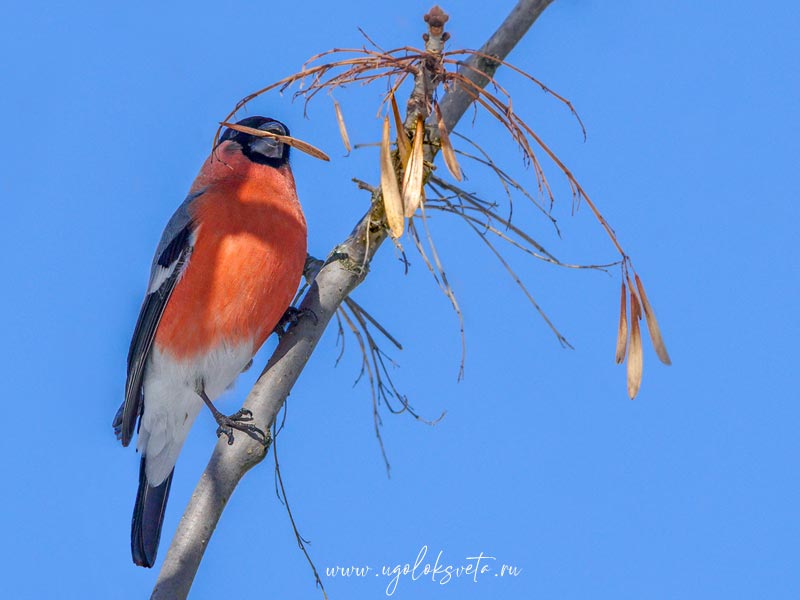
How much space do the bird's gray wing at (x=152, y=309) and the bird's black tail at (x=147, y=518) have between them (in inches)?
10.5

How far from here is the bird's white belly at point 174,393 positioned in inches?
160

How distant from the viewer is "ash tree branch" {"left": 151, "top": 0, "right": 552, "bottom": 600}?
2.38m

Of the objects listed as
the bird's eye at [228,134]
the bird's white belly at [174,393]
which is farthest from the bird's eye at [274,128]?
the bird's white belly at [174,393]

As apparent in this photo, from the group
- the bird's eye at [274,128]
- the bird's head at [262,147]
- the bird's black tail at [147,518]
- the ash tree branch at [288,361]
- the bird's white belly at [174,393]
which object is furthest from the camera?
the bird's head at [262,147]

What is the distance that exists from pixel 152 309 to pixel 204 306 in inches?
12.6

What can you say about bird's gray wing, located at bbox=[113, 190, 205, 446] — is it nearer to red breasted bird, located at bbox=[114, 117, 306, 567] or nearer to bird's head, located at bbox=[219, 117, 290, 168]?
red breasted bird, located at bbox=[114, 117, 306, 567]

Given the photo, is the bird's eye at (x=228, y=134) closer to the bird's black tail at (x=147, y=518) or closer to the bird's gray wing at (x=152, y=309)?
the bird's gray wing at (x=152, y=309)

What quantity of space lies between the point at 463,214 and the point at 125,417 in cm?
211

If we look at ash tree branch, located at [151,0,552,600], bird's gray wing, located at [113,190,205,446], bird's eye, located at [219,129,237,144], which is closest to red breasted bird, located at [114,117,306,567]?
bird's gray wing, located at [113,190,205,446]

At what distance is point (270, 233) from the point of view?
3.99m

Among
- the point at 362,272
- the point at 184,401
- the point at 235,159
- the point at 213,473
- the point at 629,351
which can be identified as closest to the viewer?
the point at 629,351

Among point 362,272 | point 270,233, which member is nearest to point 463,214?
point 362,272

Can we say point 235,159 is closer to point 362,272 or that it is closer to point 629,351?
point 362,272

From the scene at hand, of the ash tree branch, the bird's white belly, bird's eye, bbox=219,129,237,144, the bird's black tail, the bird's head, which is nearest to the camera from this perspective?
the ash tree branch
